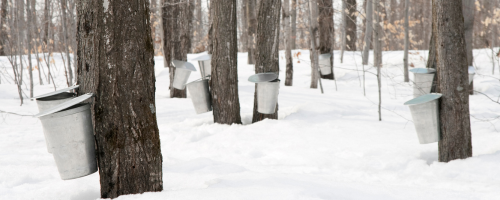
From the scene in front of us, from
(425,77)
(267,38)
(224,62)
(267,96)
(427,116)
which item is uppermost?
(267,38)

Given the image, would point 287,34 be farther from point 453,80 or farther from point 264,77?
point 453,80

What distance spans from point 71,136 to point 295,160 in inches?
88.0

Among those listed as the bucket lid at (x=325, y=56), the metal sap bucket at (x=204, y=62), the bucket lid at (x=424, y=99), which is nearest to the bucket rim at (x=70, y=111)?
the bucket lid at (x=424, y=99)

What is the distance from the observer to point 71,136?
2045 millimetres

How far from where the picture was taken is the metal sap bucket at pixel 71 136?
2004 millimetres

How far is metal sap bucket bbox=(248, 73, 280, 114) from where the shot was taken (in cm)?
462

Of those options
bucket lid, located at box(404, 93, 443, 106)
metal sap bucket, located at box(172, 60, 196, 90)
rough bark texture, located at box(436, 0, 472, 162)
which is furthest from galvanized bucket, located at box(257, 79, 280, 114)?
rough bark texture, located at box(436, 0, 472, 162)

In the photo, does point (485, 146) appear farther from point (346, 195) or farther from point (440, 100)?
point (346, 195)

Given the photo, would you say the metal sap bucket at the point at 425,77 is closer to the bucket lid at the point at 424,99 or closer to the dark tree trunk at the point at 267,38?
the dark tree trunk at the point at 267,38

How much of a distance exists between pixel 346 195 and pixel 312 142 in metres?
2.01

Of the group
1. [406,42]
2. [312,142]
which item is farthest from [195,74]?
[312,142]

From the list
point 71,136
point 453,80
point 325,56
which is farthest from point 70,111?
point 325,56

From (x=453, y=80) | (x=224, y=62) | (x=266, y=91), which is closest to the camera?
(x=453, y=80)

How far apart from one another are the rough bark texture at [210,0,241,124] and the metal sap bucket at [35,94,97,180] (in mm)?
2931
